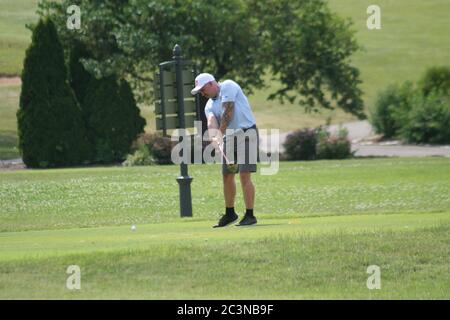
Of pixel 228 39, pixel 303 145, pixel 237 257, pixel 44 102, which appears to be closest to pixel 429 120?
pixel 303 145

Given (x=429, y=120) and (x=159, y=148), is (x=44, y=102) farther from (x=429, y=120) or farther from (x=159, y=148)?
(x=429, y=120)

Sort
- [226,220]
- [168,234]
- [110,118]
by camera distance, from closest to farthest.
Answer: [168,234] < [226,220] < [110,118]

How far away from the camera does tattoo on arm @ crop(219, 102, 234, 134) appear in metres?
15.2

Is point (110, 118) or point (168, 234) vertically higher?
point (110, 118)

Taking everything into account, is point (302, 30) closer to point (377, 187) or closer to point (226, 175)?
point (377, 187)

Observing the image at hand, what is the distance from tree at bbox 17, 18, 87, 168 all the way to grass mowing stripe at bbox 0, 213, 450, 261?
21.4 meters

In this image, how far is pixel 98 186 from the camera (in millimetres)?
27734

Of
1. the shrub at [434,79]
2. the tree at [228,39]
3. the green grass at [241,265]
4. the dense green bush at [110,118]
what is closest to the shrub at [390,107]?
the shrub at [434,79]

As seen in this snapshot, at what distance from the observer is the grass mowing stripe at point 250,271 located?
37.6 ft

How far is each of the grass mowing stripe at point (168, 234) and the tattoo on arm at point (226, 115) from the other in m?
1.33

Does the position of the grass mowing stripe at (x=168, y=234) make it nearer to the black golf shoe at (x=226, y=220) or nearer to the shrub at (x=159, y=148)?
the black golf shoe at (x=226, y=220)

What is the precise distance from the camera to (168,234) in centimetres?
1455

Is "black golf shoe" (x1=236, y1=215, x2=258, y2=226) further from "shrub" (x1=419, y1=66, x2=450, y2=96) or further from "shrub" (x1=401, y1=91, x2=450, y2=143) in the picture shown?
"shrub" (x1=419, y1=66, x2=450, y2=96)

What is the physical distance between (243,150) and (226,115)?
0.53m
